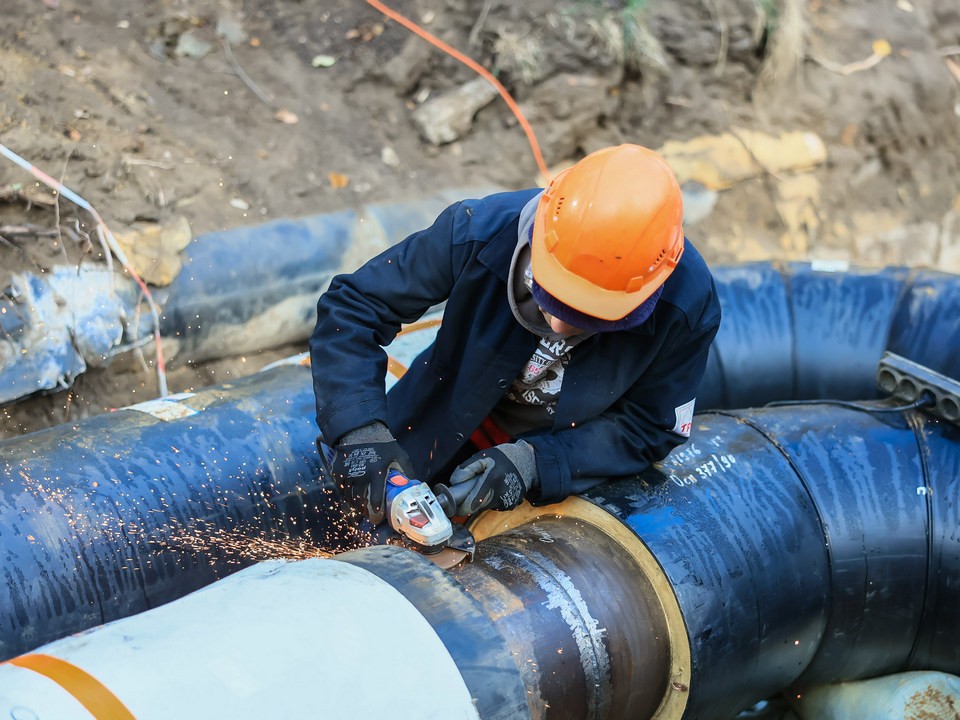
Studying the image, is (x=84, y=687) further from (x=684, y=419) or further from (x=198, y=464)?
(x=684, y=419)

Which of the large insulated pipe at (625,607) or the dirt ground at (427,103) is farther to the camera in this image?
the dirt ground at (427,103)

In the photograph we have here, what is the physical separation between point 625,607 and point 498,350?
0.64 m

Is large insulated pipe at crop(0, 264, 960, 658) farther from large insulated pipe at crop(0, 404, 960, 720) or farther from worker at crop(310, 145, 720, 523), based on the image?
large insulated pipe at crop(0, 404, 960, 720)

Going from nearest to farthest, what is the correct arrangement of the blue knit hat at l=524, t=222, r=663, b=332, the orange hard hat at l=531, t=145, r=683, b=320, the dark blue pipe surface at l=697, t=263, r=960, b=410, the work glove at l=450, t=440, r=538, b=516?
the orange hard hat at l=531, t=145, r=683, b=320 < the blue knit hat at l=524, t=222, r=663, b=332 < the work glove at l=450, t=440, r=538, b=516 < the dark blue pipe surface at l=697, t=263, r=960, b=410

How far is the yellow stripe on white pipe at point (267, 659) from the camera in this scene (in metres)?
1.50

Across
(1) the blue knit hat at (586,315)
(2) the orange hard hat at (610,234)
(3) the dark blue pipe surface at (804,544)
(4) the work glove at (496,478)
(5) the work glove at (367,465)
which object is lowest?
(3) the dark blue pipe surface at (804,544)

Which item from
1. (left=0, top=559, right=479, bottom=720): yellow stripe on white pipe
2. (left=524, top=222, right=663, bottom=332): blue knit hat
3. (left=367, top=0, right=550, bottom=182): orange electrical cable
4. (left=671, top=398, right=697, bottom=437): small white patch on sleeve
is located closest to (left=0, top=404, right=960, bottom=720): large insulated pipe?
(left=0, top=559, right=479, bottom=720): yellow stripe on white pipe

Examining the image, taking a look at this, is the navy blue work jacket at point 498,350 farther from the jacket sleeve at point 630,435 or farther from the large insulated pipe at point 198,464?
the large insulated pipe at point 198,464

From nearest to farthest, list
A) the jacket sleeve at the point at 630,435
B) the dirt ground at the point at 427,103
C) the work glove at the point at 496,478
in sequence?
1. the work glove at the point at 496,478
2. the jacket sleeve at the point at 630,435
3. the dirt ground at the point at 427,103

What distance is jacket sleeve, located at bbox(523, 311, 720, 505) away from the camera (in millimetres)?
2348

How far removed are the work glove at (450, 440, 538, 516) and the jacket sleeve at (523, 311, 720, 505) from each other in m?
0.04

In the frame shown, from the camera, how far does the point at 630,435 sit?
240 centimetres

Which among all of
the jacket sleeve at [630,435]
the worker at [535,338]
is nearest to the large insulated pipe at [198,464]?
the worker at [535,338]

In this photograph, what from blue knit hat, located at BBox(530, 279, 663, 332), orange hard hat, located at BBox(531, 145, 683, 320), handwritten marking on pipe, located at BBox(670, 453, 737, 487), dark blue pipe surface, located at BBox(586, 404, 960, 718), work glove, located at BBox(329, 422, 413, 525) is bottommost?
dark blue pipe surface, located at BBox(586, 404, 960, 718)
